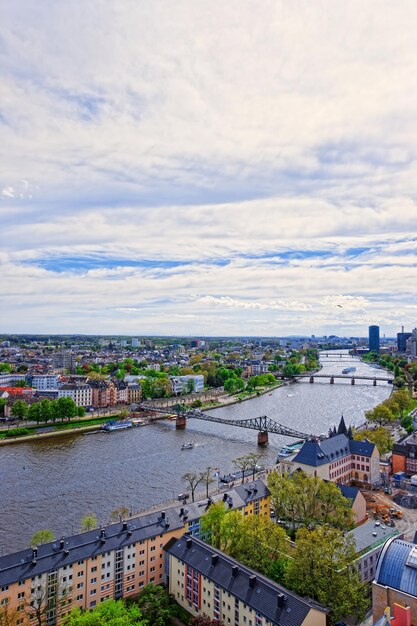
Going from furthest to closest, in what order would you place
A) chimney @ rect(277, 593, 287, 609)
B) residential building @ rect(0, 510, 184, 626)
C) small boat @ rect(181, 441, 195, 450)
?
small boat @ rect(181, 441, 195, 450) < residential building @ rect(0, 510, 184, 626) < chimney @ rect(277, 593, 287, 609)

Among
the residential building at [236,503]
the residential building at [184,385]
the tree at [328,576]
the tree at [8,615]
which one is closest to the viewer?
the tree at [8,615]

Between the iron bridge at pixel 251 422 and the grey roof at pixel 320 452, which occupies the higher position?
the grey roof at pixel 320 452

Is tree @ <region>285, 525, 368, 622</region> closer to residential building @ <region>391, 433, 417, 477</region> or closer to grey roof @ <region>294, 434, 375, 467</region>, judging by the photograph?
grey roof @ <region>294, 434, 375, 467</region>

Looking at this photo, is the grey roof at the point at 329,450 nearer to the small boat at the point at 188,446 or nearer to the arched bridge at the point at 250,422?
the arched bridge at the point at 250,422


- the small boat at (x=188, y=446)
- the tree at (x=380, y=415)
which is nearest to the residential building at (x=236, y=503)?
the small boat at (x=188, y=446)

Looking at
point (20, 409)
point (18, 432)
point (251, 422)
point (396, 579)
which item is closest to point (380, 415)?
point (251, 422)

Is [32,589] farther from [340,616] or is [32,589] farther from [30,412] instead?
[30,412]

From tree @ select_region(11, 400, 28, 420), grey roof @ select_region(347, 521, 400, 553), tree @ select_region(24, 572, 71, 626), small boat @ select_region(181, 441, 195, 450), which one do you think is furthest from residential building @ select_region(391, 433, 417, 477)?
tree @ select_region(11, 400, 28, 420)
